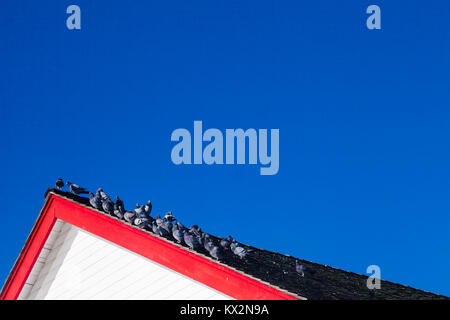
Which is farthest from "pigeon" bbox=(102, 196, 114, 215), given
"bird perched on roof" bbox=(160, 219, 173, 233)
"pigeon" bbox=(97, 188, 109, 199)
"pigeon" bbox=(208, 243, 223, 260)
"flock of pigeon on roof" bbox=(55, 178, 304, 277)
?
"pigeon" bbox=(208, 243, 223, 260)

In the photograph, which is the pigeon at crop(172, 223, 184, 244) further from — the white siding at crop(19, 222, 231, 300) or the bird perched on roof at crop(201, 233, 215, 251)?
the white siding at crop(19, 222, 231, 300)

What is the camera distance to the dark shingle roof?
11.1 metres

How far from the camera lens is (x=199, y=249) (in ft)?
37.1

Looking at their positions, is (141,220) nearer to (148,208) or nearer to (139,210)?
(139,210)

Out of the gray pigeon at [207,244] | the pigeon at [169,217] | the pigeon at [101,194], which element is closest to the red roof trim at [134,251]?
the gray pigeon at [207,244]

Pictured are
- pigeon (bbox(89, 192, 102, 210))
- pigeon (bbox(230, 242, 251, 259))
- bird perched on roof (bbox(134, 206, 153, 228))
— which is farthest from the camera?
pigeon (bbox(89, 192, 102, 210))

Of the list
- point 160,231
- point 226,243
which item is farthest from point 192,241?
point 226,243

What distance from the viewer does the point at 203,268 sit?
35.4ft

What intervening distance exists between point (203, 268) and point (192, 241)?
0.60 meters

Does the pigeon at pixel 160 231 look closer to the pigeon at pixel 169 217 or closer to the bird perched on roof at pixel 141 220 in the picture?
the bird perched on roof at pixel 141 220

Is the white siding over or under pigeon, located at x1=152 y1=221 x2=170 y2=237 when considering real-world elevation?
under

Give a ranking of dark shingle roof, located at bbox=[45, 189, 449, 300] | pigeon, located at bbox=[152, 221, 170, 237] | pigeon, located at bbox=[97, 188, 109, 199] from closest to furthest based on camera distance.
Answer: dark shingle roof, located at bbox=[45, 189, 449, 300], pigeon, located at bbox=[152, 221, 170, 237], pigeon, located at bbox=[97, 188, 109, 199]

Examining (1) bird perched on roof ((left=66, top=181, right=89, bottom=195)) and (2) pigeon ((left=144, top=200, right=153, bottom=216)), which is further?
(1) bird perched on roof ((left=66, top=181, right=89, bottom=195))
